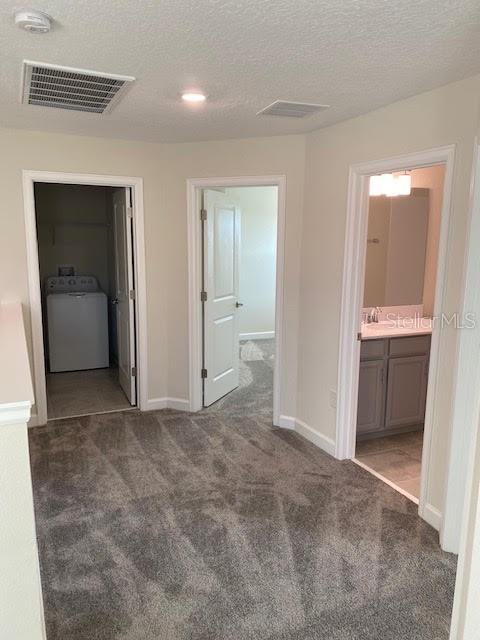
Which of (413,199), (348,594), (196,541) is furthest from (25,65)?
(413,199)

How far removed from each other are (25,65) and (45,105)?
731 millimetres

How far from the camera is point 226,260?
4570 mm

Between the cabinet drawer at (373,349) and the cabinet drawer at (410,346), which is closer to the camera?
the cabinet drawer at (373,349)

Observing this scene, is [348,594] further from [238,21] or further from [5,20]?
[5,20]

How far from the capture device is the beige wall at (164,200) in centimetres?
365

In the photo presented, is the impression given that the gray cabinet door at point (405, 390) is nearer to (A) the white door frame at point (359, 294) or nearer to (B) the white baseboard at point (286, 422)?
(A) the white door frame at point (359, 294)

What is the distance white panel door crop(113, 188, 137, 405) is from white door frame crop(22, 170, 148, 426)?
0.24 feet

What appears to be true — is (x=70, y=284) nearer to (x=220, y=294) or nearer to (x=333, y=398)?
(x=220, y=294)

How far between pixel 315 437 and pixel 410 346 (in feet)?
3.36

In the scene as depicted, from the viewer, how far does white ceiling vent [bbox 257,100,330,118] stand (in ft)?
9.18

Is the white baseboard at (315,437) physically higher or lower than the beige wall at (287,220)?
lower

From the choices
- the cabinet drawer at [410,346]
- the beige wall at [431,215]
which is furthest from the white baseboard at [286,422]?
the beige wall at [431,215]

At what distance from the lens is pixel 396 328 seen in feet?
12.8

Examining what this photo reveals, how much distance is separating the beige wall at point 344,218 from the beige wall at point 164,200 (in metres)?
0.12
